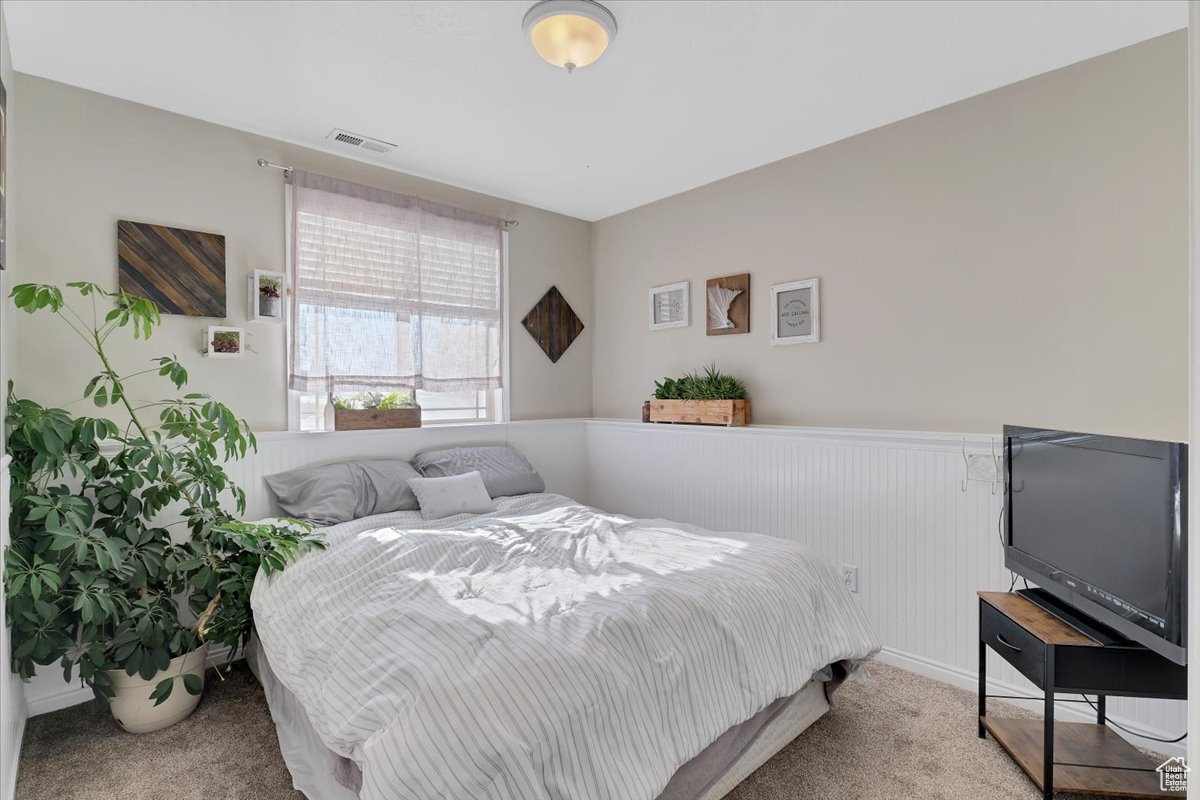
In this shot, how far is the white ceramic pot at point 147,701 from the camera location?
2168 mm

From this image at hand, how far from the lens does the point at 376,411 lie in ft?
10.8

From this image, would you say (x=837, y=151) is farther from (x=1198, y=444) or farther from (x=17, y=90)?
(x=17, y=90)

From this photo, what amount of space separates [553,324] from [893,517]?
2471mm

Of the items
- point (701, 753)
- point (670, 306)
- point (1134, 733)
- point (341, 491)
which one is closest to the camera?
point (701, 753)

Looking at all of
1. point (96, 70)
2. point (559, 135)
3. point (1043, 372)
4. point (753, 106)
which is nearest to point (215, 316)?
point (96, 70)

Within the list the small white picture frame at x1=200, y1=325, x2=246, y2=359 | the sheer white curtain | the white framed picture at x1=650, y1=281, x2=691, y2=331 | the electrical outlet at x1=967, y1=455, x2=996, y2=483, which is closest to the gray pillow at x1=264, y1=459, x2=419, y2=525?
the sheer white curtain

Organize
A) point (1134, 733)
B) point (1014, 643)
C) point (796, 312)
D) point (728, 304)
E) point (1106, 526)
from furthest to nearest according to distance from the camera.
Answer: point (728, 304) < point (796, 312) < point (1134, 733) < point (1014, 643) < point (1106, 526)

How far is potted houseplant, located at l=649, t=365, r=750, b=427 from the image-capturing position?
3.39 m

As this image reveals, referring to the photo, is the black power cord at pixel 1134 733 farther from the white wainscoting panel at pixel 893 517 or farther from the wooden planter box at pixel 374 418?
the wooden planter box at pixel 374 418

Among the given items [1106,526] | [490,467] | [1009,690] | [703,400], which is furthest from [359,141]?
[1009,690]

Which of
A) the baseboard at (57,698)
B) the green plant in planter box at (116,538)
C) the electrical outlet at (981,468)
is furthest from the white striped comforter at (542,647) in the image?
the baseboard at (57,698)

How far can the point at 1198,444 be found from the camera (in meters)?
0.72

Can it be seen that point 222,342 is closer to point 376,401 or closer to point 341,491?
point 376,401

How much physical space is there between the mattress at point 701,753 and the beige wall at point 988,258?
142cm
